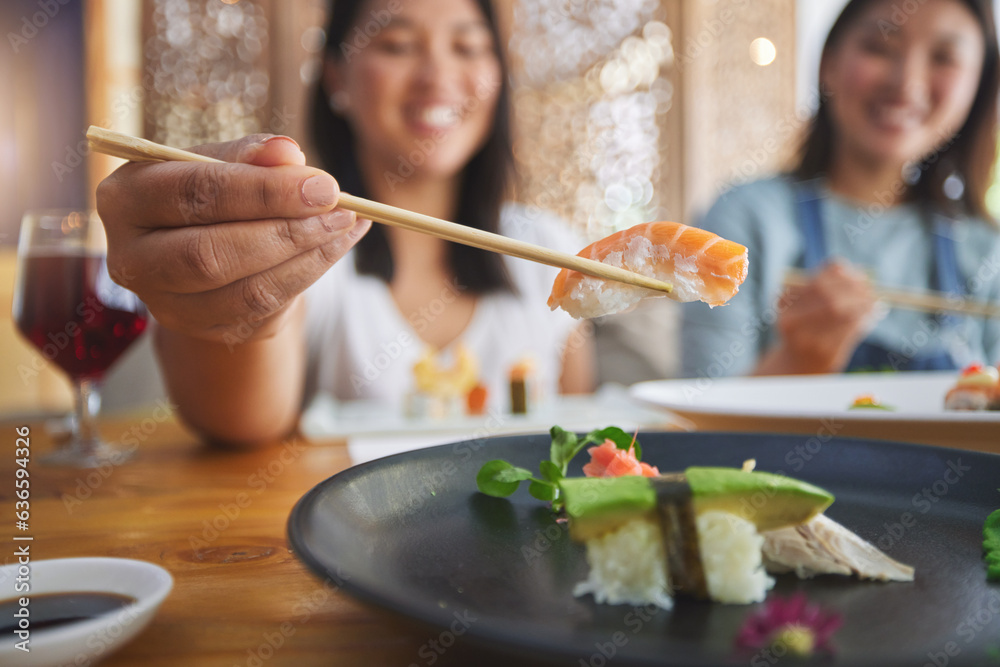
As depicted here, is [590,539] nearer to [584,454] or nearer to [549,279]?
[584,454]

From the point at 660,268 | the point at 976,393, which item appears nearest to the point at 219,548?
the point at 660,268

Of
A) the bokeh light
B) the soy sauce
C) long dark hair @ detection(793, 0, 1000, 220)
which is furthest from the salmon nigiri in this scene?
the bokeh light

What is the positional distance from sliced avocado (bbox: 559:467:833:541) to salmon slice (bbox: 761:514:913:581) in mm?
19

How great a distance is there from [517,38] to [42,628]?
4.61 metres

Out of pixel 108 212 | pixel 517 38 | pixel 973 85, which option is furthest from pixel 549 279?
pixel 517 38

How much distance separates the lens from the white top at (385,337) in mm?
2172

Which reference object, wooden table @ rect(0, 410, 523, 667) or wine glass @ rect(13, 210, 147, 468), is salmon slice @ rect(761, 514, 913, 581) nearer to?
wooden table @ rect(0, 410, 523, 667)

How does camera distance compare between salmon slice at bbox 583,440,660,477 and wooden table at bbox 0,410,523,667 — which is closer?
wooden table at bbox 0,410,523,667

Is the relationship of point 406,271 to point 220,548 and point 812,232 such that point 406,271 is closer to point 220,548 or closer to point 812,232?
point 812,232

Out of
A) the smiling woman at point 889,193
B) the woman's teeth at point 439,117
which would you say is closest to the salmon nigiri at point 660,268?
the woman's teeth at point 439,117

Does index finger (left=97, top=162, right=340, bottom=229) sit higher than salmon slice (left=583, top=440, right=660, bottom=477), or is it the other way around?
index finger (left=97, top=162, right=340, bottom=229)

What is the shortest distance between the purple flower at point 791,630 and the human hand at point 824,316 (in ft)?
4.88

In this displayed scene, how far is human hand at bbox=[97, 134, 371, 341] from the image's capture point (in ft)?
2.16

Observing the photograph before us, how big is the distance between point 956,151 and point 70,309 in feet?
8.92
